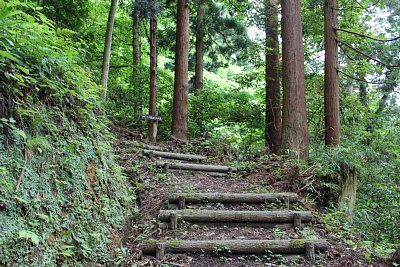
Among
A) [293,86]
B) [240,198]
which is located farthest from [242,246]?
[293,86]

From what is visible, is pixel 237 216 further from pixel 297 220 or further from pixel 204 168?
pixel 204 168

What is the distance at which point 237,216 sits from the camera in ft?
16.8

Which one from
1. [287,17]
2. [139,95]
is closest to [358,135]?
[287,17]

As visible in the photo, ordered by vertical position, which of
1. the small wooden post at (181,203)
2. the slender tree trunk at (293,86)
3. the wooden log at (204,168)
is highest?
the slender tree trunk at (293,86)

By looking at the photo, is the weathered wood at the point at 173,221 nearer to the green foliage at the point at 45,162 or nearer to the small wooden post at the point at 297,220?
the green foliage at the point at 45,162

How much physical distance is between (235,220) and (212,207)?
0.62m

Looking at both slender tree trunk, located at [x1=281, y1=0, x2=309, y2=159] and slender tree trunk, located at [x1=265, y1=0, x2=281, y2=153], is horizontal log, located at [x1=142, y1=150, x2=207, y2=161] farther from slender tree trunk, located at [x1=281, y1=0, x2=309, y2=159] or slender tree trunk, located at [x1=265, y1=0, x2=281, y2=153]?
slender tree trunk, located at [x1=265, y1=0, x2=281, y2=153]

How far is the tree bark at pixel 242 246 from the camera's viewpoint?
435 cm

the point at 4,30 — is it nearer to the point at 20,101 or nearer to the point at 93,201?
the point at 20,101

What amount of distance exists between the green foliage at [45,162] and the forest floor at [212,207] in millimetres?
571

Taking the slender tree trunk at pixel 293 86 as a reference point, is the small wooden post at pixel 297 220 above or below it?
below

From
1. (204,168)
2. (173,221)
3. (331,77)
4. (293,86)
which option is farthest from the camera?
(331,77)

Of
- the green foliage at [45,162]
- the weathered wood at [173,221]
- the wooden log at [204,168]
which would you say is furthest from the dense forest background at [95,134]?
the wooden log at [204,168]

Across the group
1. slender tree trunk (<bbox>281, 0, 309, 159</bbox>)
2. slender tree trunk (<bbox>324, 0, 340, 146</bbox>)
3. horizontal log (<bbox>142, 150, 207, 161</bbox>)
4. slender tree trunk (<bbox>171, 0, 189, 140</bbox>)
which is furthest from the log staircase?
slender tree trunk (<bbox>171, 0, 189, 140</bbox>)
